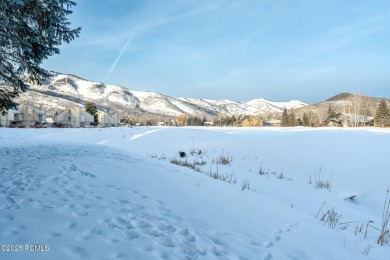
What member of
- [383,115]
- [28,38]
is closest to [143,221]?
[28,38]

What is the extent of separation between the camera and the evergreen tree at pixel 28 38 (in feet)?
23.8

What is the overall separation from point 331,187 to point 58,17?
1023 cm

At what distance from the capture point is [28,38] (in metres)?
7.78

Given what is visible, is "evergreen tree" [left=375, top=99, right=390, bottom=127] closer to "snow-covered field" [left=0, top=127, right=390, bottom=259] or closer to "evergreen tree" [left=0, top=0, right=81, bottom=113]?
"snow-covered field" [left=0, top=127, right=390, bottom=259]

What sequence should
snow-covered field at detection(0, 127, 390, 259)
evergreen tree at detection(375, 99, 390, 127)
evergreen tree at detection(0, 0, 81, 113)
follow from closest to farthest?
snow-covered field at detection(0, 127, 390, 259) → evergreen tree at detection(0, 0, 81, 113) → evergreen tree at detection(375, 99, 390, 127)

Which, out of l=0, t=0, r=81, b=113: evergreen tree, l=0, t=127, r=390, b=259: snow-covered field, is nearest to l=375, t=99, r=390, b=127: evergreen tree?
l=0, t=127, r=390, b=259: snow-covered field

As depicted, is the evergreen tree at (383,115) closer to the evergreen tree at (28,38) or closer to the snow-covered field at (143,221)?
the snow-covered field at (143,221)

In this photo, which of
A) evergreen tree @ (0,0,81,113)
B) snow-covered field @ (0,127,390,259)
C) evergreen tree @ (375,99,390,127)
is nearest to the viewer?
snow-covered field @ (0,127,390,259)

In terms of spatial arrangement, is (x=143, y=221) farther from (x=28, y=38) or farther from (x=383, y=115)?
(x=383, y=115)

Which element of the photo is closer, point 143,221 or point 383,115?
point 143,221

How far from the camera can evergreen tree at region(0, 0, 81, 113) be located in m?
7.25

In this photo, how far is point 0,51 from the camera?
7883 mm

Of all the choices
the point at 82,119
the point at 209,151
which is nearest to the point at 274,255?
the point at 209,151

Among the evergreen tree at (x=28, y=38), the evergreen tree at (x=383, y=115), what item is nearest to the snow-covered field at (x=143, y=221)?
the evergreen tree at (x=28, y=38)
